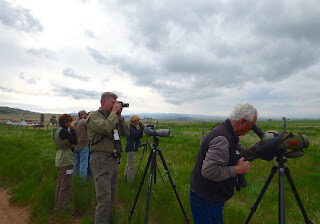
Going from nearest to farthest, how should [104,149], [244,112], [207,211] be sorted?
[244,112], [207,211], [104,149]


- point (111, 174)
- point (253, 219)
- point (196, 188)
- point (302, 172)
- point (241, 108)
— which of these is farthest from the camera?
point (302, 172)

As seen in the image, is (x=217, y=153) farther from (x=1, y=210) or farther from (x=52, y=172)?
(x=52, y=172)

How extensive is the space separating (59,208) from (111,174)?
67.4 inches

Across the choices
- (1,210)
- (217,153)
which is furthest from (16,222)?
(217,153)

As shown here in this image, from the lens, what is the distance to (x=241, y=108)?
1846 millimetres

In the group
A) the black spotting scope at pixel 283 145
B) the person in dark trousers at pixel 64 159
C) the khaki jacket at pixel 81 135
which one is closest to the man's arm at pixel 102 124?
Answer: the person in dark trousers at pixel 64 159

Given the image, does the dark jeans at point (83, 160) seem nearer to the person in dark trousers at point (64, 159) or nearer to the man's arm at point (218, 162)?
the person in dark trousers at point (64, 159)

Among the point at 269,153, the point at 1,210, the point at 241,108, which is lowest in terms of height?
the point at 1,210

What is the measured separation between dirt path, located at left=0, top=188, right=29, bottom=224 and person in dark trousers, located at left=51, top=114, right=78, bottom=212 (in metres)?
0.74

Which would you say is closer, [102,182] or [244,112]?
[244,112]

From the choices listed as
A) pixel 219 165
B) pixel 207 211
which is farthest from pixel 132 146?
pixel 219 165

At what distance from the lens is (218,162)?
1.69 meters

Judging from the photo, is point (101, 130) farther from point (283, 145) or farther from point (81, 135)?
point (81, 135)

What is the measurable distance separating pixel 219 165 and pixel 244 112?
0.59m
